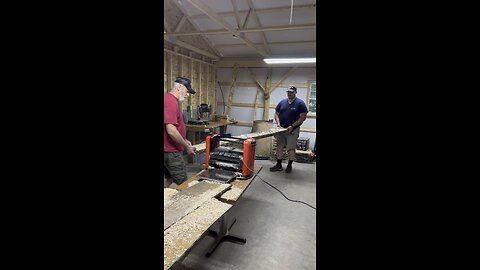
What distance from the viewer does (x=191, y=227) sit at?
1524 mm

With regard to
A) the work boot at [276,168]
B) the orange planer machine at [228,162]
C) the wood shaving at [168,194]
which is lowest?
the work boot at [276,168]

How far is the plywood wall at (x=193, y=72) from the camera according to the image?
5953 mm

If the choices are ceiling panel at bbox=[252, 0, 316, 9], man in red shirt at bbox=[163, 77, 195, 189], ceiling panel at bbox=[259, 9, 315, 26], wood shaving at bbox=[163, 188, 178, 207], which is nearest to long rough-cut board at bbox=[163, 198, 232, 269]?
wood shaving at bbox=[163, 188, 178, 207]

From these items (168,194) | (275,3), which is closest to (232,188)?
(168,194)

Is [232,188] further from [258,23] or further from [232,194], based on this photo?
[258,23]

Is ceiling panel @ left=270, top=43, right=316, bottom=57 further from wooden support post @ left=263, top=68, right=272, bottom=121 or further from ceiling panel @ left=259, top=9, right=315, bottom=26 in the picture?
ceiling panel @ left=259, top=9, right=315, bottom=26

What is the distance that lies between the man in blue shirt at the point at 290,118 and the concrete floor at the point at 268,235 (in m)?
1.16

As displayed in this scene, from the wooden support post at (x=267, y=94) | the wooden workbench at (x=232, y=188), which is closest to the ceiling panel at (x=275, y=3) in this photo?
the wooden support post at (x=267, y=94)

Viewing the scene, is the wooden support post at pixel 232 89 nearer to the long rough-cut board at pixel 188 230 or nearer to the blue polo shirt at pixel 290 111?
the blue polo shirt at pixel 290 111
